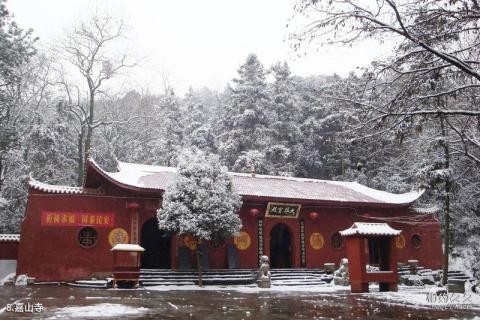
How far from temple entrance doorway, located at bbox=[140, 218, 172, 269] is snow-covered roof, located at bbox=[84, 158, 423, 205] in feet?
8.31

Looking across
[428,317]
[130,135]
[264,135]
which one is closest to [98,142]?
[130,135]

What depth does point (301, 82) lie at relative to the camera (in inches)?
1620

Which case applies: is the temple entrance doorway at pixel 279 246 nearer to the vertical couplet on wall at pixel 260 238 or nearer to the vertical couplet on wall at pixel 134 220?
the vertical couplet on wall at pixel 260 238

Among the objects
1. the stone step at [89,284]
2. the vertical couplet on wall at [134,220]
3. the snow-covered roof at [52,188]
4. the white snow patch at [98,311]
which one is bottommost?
the stone step at [89,284]

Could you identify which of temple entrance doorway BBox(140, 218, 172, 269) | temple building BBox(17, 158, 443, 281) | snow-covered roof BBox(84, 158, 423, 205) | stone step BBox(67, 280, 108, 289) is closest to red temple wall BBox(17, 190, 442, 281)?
temple building BBox(17, 158, 443, 281)

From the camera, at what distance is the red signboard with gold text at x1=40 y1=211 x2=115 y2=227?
15695mm

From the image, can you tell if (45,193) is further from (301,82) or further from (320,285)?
(301,82)

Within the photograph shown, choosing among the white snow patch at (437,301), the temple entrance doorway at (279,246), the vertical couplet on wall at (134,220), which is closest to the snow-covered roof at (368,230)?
the white snow patch at (437,301)

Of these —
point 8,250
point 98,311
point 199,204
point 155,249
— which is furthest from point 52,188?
point 98,311

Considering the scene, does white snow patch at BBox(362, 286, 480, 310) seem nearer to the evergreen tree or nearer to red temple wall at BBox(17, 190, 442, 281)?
red temple wall at BBox(17, 190, 442, 281)

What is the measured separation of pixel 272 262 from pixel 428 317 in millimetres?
14486

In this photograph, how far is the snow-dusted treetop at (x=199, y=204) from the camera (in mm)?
14297

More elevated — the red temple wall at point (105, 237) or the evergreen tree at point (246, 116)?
the evergreen tree at point (246, 116)

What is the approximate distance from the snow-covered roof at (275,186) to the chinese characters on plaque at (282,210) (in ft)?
1.27
